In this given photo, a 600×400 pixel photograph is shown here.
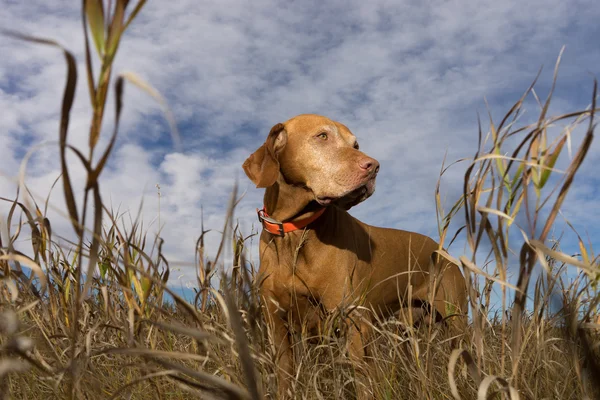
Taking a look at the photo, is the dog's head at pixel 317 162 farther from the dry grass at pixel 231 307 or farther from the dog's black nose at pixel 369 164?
the dry grass at pixel 231 307

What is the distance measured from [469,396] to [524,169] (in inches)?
39.9

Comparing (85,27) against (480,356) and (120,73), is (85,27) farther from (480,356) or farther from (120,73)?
(480,356)

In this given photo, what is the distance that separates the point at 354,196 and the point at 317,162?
13.4 inches

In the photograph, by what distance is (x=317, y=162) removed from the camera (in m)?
3.58

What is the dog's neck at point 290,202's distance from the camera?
11.8 ft

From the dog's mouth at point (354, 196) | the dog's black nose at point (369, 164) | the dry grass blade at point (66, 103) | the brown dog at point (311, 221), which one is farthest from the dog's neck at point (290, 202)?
the dry grass blade at point (66, 103)

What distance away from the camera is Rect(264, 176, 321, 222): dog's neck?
11.8 ft

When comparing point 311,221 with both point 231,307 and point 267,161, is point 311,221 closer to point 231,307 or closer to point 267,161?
point 267,161

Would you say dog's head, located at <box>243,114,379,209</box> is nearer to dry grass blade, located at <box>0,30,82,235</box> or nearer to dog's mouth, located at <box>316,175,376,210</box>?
dog's mouth, located at <box>316,175,376,210</box>

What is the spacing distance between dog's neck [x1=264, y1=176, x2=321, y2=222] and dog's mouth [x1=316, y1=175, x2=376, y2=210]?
0.12 metres

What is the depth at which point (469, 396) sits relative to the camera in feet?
6.75

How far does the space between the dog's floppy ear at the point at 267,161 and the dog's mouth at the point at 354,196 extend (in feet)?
1.17

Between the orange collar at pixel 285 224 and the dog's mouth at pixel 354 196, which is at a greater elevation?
the dog's mouth at pixel 354 196

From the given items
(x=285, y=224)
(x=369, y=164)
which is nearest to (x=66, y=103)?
(x=369, y=164)
